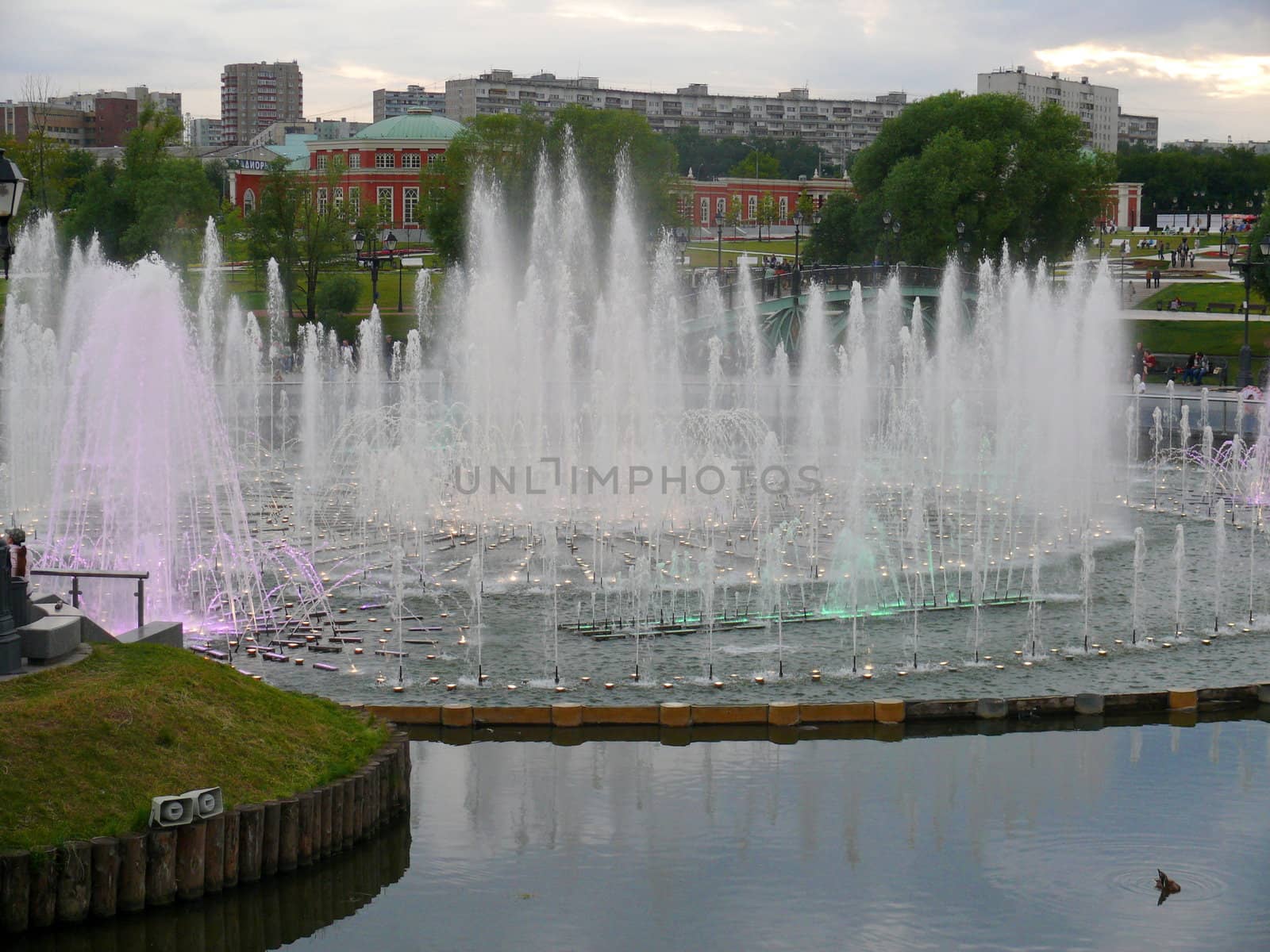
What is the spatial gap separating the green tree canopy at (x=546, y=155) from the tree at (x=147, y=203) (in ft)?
27.4

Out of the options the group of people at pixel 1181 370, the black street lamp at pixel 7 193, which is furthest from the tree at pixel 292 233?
the black street lamp at pixel 7 193

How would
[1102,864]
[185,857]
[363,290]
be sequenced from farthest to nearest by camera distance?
[363,290], [1102,864], [185,857]

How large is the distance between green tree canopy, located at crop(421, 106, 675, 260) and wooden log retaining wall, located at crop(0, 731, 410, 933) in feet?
158

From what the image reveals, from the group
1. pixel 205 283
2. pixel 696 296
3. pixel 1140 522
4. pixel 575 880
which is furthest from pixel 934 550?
pixel 696 296

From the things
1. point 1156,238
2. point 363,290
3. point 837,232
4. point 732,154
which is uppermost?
point 732,154

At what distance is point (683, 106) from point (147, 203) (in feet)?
435

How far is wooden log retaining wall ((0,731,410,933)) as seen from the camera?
1098cm

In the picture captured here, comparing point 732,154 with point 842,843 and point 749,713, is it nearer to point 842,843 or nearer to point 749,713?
point 749,713

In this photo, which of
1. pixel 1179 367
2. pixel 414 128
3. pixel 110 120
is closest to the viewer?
pixel 1179 367

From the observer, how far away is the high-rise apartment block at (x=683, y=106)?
165 m

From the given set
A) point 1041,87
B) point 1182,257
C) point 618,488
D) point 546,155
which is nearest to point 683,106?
point 1041,87

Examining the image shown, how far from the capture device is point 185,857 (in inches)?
455

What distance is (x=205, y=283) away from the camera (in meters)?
38.2

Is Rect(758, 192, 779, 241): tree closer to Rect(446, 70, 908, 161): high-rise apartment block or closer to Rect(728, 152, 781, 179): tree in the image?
Rect(728, 152, 781, 179): tree
